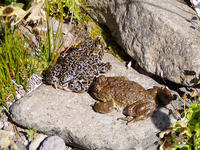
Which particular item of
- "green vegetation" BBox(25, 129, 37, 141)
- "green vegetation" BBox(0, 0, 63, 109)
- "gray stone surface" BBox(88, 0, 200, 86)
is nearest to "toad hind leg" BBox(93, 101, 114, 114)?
"gray stone surface" BBox(88, 0, 200, 86)

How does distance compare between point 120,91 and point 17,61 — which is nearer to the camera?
point 120,91

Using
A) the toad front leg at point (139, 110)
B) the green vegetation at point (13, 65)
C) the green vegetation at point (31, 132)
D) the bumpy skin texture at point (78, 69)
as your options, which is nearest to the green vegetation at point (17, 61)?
the green vegetation at point (13, 65)

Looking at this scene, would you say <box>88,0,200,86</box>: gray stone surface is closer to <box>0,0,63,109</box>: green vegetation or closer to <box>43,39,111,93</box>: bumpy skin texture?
<box>43,39,111,93</box>: bumpy skin texture

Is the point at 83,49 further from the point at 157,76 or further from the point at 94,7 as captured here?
the point at 157,76

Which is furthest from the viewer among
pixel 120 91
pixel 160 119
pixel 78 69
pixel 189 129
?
pixel 78 69

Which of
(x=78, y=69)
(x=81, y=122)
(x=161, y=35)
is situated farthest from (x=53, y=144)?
(x=161, y=35)

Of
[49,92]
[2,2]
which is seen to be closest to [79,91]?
[49,92]

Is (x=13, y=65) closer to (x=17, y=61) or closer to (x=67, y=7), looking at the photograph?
(x=17, y=61)
